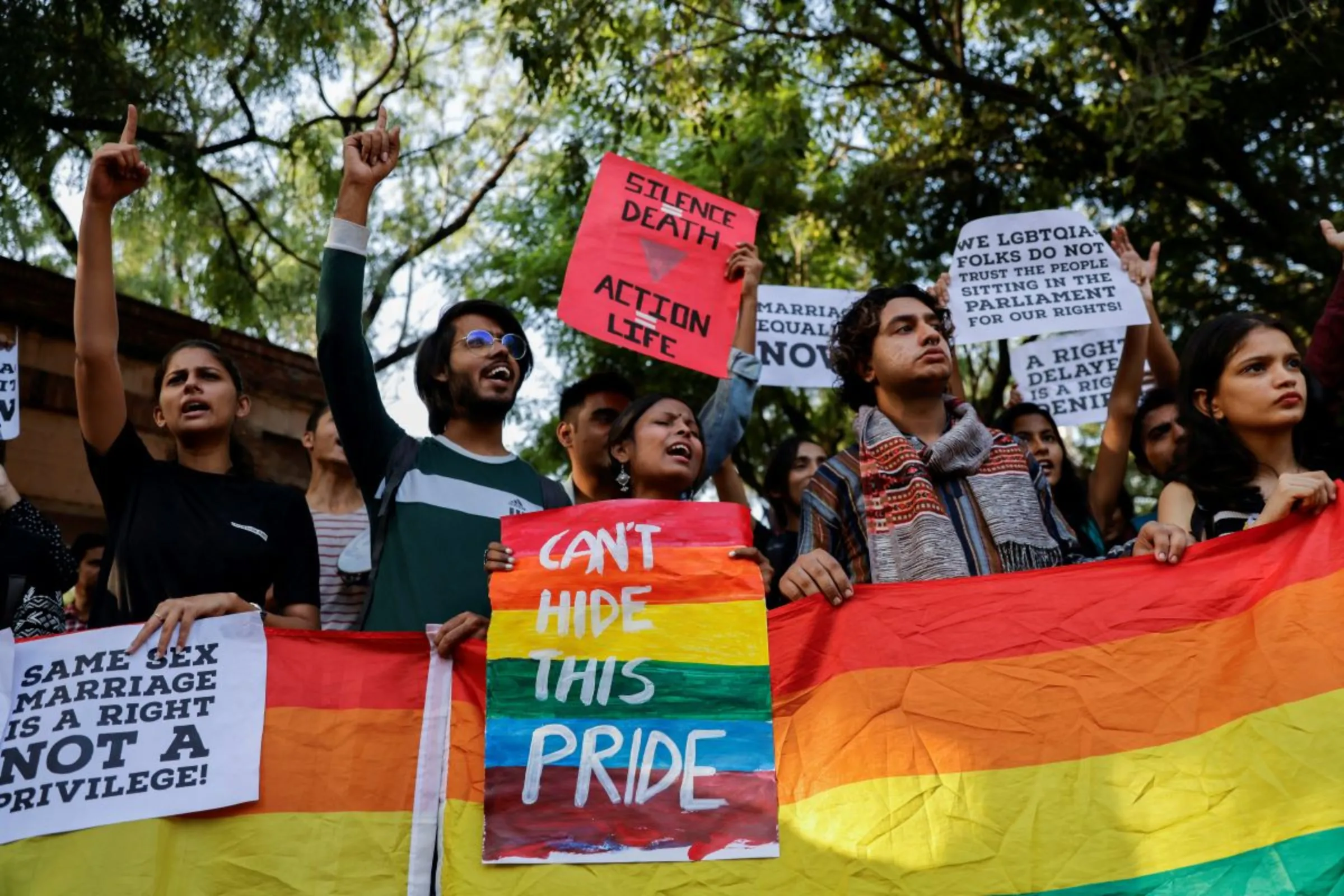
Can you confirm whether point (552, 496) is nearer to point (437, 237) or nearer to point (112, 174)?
point (112, 174)

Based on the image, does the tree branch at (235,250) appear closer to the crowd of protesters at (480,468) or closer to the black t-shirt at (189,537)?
the crowd of protesters at (480,468)

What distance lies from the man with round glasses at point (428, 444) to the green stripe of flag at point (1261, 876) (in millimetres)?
1616

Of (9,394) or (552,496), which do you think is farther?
(9,394)

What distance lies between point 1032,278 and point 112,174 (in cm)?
394

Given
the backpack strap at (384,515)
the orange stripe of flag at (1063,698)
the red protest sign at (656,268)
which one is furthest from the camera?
the red protest sign at (656,268)

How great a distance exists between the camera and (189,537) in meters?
3.78

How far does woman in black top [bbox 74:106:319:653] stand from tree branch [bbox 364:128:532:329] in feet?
34.4

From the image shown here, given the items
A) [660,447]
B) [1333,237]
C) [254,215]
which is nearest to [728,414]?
[660,447]

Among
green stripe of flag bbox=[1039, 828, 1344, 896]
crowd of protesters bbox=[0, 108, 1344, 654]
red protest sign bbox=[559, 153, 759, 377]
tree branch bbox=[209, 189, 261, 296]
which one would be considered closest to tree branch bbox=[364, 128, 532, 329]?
tree branch bbox=[209, 189, 261, 296]

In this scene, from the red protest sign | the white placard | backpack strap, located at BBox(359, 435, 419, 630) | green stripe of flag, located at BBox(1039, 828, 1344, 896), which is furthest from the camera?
the white placard

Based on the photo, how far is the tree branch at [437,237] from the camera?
14.5 m

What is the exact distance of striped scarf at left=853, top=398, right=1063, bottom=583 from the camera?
12.1 ft

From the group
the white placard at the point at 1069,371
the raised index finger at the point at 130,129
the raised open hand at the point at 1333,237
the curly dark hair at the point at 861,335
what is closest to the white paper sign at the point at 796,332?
the white placard at the point at 1069,371

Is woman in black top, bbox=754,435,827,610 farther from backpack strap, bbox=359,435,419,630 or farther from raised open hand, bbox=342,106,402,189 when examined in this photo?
raised open hand, bbox=342,106,402,189
